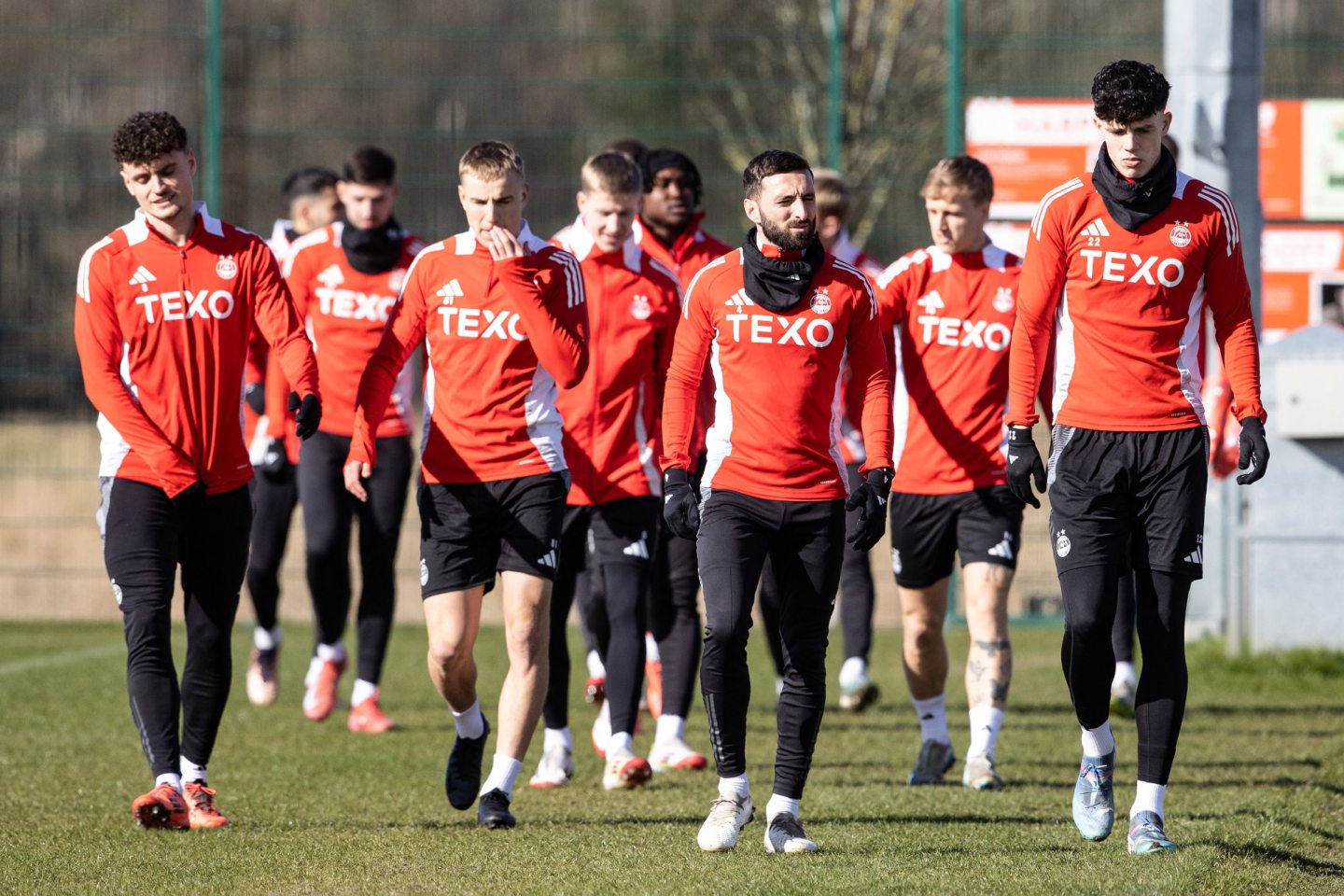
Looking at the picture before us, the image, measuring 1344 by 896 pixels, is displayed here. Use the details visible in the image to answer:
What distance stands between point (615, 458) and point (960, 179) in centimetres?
162

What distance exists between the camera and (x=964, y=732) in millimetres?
8477

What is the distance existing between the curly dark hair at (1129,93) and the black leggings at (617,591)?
243 cm

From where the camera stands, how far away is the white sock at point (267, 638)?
9562 mm

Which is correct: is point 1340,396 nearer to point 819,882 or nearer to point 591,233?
point 591,233

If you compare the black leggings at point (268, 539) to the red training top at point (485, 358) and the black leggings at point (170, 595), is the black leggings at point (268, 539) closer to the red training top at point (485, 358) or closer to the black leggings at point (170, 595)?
the black leggings at point (170, 595)

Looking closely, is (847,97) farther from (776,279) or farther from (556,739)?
(776,279)

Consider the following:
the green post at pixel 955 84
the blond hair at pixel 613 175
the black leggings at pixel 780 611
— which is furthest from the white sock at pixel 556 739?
the green post at pixel 955 84

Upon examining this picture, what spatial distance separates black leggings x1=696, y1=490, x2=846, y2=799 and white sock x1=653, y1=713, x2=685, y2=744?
5.69 feet

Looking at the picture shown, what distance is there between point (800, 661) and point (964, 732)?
293cm

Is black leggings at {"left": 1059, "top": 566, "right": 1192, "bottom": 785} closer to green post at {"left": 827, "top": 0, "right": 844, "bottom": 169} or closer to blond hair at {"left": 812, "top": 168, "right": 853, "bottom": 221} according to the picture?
blond hair at {"left": 812, "top": 168, "right": 853, "bottom": 221}

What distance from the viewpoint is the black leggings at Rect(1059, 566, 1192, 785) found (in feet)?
18.5

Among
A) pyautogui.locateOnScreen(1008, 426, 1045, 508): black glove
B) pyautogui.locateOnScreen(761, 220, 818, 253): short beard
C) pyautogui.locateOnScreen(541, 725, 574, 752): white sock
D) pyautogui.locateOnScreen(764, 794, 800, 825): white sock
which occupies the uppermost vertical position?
pyautogui.locateOnScreen(761, 220, 818, 253): short beard

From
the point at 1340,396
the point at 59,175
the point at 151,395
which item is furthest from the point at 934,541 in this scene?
the point at 59,175

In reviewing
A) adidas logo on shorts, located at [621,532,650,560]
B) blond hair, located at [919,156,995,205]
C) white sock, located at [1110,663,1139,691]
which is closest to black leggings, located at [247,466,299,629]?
adidas logo on shorts, located at [621,532,650,560]
